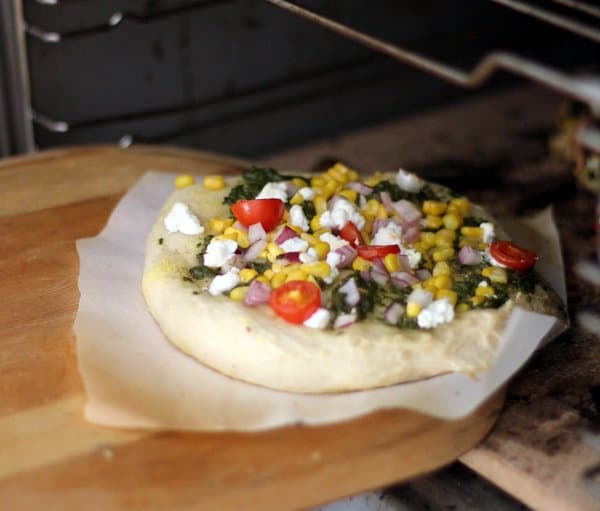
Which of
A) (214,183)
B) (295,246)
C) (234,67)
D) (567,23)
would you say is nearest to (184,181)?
(214,183)

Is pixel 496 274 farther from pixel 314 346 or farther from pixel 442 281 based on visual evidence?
pixel 314 346

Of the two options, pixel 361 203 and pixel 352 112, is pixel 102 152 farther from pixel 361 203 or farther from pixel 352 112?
pixel 352 112

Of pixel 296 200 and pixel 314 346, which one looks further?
pixel 296 200

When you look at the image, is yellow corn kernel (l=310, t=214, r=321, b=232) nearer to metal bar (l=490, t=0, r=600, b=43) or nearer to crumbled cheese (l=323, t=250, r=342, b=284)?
crumbled cheese (l=323, t=250, r=342, b=284)

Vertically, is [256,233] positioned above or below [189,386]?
above

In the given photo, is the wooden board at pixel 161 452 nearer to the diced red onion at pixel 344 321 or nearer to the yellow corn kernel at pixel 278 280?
the diced red onion at pixel 344 321

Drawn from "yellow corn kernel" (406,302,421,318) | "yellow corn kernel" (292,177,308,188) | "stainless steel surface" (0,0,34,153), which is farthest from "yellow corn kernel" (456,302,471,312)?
"stainless steel surface" (0,0,34,153)

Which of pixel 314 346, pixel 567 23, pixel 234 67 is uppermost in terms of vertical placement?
pixel 567 23

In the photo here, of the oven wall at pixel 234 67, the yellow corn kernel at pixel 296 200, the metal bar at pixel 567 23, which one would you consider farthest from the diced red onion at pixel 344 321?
the oven wall at pixel 234 67
